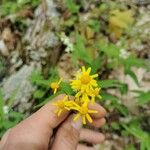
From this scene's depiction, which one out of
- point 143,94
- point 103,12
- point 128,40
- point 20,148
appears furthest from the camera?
point 103,12

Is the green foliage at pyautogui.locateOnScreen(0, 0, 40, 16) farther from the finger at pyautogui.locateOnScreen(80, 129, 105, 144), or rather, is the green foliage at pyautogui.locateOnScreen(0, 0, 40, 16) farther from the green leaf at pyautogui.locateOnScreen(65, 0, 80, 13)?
the finger at pyautogui.locateOnScreen(80, 129, 105, 144)

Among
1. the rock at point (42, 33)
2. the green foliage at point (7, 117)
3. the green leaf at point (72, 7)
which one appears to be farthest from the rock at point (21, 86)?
the green leaf at point (72, 7)

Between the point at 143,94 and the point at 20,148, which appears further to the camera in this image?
the point at 143,94

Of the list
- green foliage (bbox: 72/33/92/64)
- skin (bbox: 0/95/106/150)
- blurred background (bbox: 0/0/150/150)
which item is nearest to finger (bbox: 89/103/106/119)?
skin (bbox: 0/95/106/150)

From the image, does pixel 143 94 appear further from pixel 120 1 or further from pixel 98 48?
pixel 120 1

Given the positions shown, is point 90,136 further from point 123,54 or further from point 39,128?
point 123,54

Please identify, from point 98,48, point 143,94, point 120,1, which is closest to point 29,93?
point 98,48

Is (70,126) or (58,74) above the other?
(70,126)
